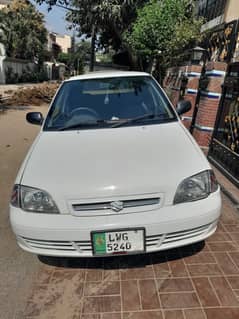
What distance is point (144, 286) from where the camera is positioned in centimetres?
228

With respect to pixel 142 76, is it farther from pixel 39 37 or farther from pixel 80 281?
pixel 39 37

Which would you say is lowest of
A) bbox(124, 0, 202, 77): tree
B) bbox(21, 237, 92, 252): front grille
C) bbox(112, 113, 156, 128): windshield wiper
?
bbox(21, 237, 92, 252): front grille

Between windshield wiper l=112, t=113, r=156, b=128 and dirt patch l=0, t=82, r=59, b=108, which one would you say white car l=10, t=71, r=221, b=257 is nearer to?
windshield wiper l=112, t=113, r=156, b=128

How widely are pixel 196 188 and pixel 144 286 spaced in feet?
2.92

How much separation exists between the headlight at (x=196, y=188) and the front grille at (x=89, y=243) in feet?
0.79

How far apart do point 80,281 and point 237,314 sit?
1217 mm

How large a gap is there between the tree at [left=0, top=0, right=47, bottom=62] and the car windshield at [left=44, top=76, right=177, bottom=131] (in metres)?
27.4

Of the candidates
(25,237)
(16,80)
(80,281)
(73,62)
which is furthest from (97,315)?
(73,62)

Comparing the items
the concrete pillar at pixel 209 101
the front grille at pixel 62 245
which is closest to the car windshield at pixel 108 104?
the front grille at pixel 62 245

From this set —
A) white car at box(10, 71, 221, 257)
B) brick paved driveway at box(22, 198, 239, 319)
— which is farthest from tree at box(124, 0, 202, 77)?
brick paved driveway at box(22, 198, 239, 319)

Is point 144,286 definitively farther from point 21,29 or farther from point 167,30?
point 21,29

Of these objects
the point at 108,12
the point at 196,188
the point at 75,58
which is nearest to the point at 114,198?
the point at 196,188

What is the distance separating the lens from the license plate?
2.04 m

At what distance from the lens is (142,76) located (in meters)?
3.69
